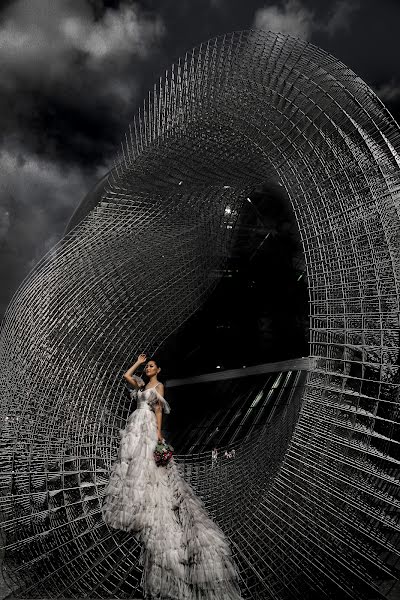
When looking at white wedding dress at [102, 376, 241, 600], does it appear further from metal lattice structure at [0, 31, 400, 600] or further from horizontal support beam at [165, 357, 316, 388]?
horizontal support beam at [165, 357, 316, 388]

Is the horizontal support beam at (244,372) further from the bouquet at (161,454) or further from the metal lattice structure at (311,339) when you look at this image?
the bouquet at (161,454)

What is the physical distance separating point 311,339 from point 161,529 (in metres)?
2.37

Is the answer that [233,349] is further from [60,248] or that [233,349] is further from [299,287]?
[60,248]

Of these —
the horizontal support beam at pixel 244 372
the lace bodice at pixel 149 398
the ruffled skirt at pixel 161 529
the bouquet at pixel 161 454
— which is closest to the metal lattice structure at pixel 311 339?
the ruffled skirt at pixel 161 529

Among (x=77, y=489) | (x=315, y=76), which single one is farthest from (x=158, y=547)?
(x=315, y=76)

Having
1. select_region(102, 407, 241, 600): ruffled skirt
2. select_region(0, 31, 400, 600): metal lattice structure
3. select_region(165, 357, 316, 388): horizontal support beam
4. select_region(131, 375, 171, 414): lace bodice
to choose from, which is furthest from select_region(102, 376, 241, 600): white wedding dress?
select_region(165, 357, 316, 388): horizontal support beam

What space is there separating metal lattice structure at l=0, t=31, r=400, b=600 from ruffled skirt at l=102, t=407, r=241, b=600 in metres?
0.84

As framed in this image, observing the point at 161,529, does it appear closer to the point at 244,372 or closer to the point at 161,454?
the point at 161,454

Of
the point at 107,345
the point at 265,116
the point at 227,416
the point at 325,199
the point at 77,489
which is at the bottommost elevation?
the point at 77,489

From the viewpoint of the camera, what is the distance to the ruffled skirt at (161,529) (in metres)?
4.46

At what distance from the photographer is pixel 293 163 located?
618 centimetres

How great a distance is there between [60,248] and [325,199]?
3.76 meters

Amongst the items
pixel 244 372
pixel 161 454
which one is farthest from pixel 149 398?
pixel 244 372

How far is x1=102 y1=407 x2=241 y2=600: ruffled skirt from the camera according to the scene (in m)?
4.46
